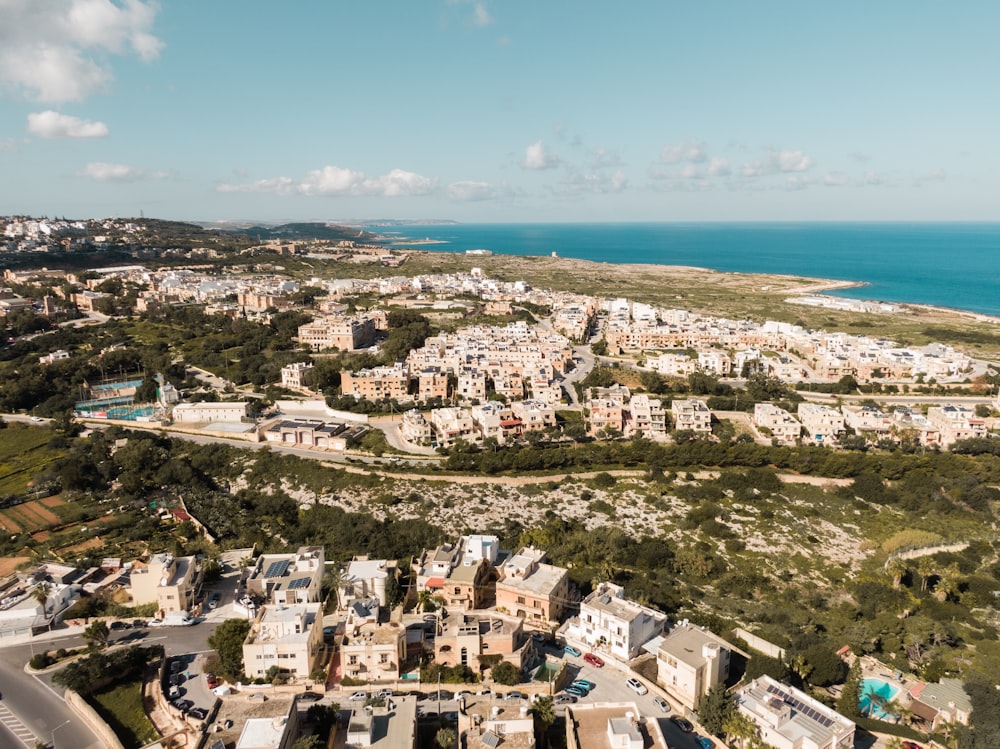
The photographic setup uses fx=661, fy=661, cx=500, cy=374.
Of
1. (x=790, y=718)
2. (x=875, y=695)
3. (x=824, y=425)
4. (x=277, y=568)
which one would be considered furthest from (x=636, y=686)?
(x=824, y=425)

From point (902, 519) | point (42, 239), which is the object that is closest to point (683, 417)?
point (902, 519)

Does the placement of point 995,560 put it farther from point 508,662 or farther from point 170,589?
point 170,589

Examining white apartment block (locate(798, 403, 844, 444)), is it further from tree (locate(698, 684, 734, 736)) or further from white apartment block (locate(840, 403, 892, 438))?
tree (locate(698, 684, 734, 736))

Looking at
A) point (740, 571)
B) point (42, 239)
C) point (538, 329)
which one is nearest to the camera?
point (740, 571)

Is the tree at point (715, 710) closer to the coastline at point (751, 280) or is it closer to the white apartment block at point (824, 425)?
the white apartment block at point (824, 425)

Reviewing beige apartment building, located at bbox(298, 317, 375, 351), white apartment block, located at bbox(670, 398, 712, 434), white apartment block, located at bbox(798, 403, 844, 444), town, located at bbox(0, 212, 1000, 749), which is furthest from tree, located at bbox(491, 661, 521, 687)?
beige apartment building, located at bbox(298, 317, 375, 351)

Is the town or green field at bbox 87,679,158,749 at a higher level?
the town
